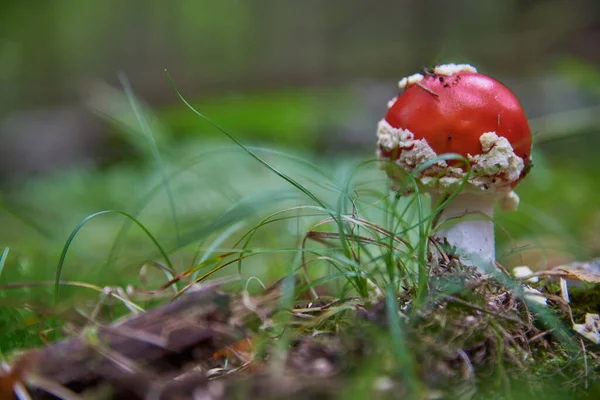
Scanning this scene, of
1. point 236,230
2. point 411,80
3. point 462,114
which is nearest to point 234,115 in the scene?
point 236,230

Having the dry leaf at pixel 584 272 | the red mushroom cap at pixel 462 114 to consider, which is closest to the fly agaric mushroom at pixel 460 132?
the red mushroom cap at pixel 462 114

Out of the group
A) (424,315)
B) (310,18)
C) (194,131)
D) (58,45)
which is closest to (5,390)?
(424,315)

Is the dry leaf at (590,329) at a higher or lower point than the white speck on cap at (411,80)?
lower

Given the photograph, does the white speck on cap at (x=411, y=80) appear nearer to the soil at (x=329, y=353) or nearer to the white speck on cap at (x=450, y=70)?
the white speck on cap at (x=450, y=70)

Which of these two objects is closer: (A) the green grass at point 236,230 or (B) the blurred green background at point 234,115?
(A) the green grass at point 236,230

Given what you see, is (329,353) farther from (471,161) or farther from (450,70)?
(450,70)

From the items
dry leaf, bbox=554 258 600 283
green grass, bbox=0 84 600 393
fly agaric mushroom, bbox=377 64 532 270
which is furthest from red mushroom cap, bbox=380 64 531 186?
dry leaf, bbox=554 258 600 283

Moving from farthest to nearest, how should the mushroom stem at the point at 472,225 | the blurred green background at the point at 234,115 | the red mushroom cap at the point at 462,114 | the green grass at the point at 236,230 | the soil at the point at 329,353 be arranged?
the blurred green background at the point at 234,115 → the mushroom stem at the point at 472,225 → the red mushroom cap at the point at 462,114 → the green grass at the point at 236,230 → the soil at the point at 329,353
